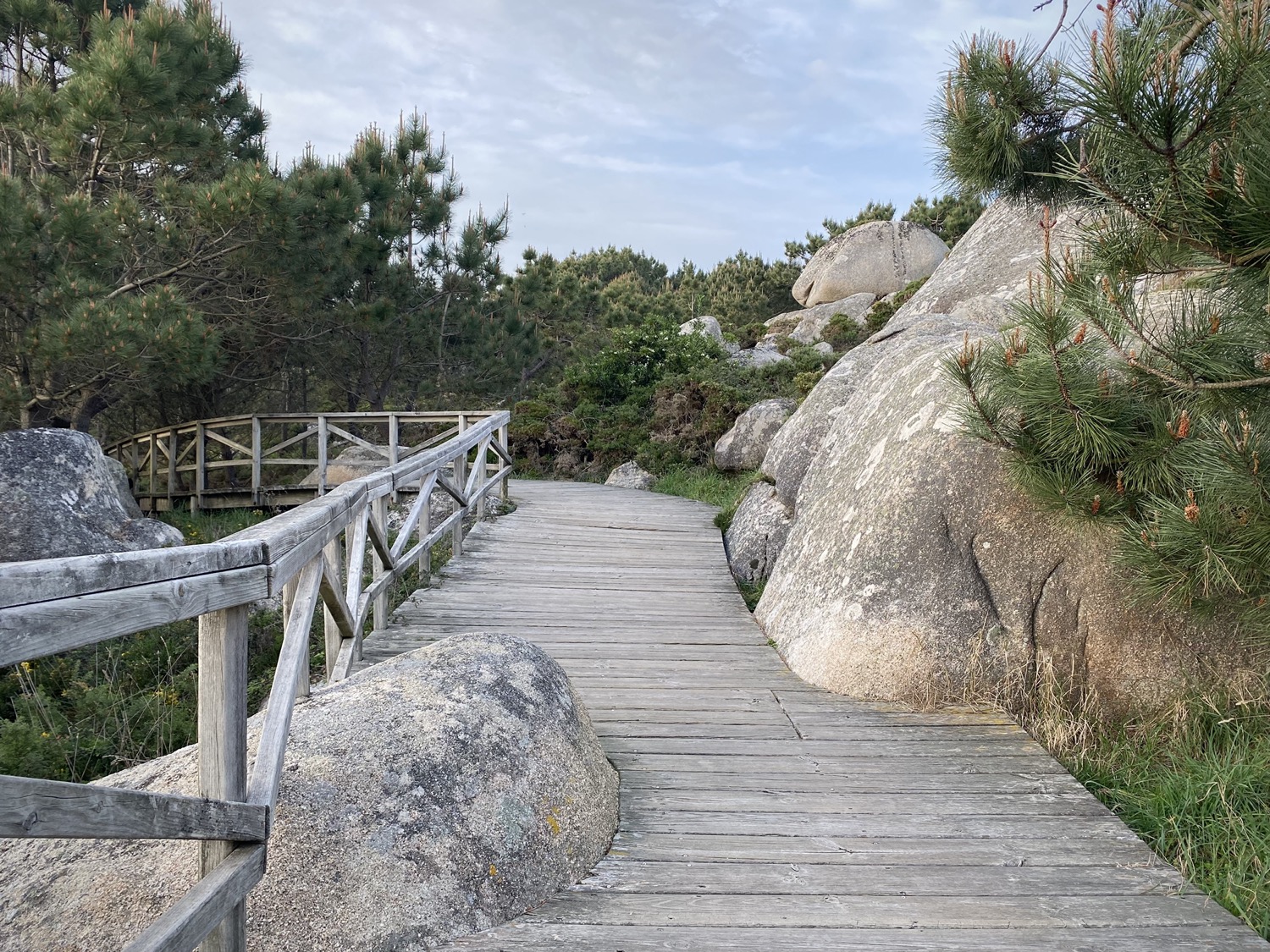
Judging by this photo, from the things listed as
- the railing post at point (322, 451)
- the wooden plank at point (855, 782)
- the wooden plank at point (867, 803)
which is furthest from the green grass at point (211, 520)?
the wooden plank at point (867, 803)

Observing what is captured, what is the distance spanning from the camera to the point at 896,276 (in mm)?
24078

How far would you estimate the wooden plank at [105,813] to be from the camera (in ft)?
4.07

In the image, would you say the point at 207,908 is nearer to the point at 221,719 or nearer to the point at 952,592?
the point at 221,719

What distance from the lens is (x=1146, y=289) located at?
319cm

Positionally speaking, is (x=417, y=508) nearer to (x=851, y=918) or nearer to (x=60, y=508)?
(x=851, y=918)

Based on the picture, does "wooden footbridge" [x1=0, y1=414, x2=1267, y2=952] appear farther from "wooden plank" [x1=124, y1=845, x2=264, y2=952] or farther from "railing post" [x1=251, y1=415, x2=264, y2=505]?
"railing post" [x1=251, y1=415, x2=264, y2=505]

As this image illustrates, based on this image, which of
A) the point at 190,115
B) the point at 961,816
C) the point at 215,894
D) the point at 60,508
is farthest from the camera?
the point at 190,115

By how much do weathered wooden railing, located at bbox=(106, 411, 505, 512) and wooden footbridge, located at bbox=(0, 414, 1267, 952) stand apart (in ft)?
28.0

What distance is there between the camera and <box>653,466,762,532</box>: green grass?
9578 millimetres

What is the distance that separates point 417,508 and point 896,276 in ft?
68.2

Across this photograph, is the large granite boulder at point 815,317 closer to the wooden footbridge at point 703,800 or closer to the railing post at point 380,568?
the railing post at point 380,568

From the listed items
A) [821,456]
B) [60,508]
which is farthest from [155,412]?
[821,456]

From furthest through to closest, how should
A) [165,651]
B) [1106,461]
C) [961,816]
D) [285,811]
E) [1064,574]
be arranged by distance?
1. [165,651]
2. [1064,574]
3. [1106,461]
4. [961,816]
5. [285,811]

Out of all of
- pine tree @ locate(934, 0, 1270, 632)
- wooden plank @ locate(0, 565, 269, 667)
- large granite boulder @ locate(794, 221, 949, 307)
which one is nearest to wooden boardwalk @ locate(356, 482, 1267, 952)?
pine tree @ locate(934, 0, 1270, 632)
